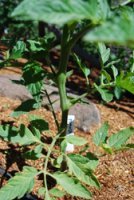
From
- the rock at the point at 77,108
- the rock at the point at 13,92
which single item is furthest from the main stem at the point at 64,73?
the rock at the point at 13,92

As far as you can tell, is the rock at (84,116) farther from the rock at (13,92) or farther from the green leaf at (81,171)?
the green leaf at (81,171)

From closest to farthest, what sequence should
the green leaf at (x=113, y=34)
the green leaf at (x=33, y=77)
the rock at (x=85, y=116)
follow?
the green leaf at (x=113, y=34) → the green leaf at (x=33, y=77) → the rock at (x=85, y=116)

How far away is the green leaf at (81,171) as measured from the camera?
1250 mm

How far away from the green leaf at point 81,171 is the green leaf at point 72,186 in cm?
2

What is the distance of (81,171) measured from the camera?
125cm

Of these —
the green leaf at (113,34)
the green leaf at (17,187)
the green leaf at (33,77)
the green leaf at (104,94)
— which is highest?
the green leaf at (113,34)

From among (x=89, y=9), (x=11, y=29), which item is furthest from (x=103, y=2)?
(x=11, y=29)

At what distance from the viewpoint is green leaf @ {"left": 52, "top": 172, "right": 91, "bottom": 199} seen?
48.2 inches

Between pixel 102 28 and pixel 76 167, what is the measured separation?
2.89 feet

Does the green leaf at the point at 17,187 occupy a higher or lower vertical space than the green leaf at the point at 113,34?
lower

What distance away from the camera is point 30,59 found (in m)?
1.33

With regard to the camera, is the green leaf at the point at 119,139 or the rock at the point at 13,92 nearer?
the green leaf at the point at 119,139

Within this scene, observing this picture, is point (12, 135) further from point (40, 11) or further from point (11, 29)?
point (11, 29)

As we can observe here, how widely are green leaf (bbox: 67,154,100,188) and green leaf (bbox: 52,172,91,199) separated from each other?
2cm
